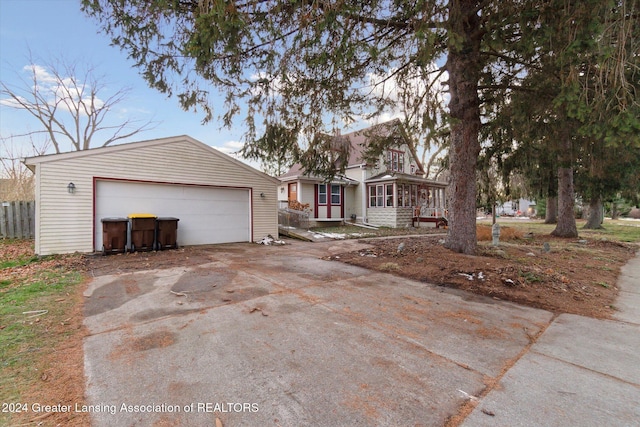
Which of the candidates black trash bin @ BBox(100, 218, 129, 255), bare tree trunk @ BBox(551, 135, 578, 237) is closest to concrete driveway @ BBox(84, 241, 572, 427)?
black trash bin @ BBox(100, 218, 129, 255)

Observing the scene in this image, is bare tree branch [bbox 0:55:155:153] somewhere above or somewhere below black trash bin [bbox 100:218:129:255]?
above

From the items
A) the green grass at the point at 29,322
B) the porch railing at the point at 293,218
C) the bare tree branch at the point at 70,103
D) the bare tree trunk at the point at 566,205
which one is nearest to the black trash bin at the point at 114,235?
the green grass at the point at 29,322

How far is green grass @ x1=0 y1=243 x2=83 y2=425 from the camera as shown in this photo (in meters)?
2.13

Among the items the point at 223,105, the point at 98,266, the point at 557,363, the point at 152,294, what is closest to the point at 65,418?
the point at 152,294

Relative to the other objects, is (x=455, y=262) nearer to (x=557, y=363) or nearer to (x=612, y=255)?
(x=557, y=363)

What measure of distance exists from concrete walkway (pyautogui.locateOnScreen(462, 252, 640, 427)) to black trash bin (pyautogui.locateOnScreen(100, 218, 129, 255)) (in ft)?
28.7

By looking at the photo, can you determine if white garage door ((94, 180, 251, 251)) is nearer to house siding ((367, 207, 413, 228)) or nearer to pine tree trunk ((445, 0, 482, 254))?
pine tree trunk ((445, 0, 482, 254))

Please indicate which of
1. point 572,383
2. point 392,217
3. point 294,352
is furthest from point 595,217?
point 294,352

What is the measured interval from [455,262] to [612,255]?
238 inches

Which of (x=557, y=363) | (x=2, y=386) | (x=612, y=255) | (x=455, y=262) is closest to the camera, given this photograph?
(x=2, y=386)

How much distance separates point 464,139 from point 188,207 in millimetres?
8478

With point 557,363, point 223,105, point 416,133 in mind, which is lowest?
point 557,363

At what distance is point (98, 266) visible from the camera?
624cm

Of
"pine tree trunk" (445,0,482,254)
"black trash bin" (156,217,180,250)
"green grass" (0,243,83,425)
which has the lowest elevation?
"green grass" (0,243,83,425)
